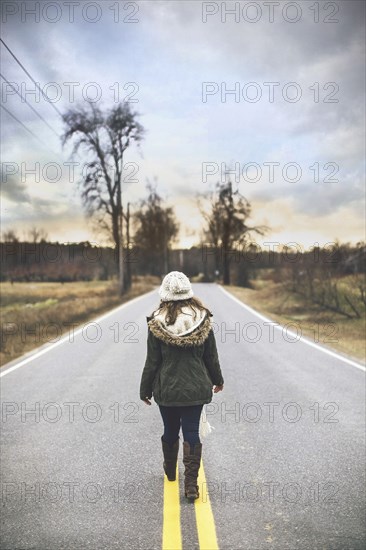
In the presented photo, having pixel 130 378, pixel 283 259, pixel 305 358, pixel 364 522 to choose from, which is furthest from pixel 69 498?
pixel 283 259

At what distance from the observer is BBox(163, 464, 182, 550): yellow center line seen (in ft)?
11.1

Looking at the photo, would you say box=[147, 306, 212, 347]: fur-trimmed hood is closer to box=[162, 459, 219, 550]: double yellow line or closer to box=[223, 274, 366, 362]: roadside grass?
box=[162, 459, 219, 550]: double yellow line

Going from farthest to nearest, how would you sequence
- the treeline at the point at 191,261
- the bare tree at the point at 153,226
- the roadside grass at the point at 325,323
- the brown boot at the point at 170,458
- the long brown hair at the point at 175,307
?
the bare tree at the point at 153,226 → the treeline at the point at 191,261 → the roadside grass at the point at 325,323 → the brown boot at the point at 170,458 → the long brown hair at the point at 175,307

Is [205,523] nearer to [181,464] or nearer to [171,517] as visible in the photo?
[171,517]

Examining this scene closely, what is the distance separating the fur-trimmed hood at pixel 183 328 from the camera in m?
4.06

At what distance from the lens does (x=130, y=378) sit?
8516mm

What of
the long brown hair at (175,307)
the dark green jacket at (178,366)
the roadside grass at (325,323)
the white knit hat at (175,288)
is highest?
the white knit hat at (175,288)

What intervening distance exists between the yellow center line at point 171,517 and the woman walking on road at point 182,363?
0.15 meters

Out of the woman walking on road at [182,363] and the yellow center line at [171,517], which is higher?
the woman walking on road at [182,363]

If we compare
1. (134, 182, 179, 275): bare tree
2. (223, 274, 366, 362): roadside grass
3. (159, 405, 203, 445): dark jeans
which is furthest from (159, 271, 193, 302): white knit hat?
(134, 182, 179, 275): bare tree

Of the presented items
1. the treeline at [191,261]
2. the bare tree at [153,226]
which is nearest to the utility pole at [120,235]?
the treeline at [191,261]

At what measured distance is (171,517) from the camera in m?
3.73

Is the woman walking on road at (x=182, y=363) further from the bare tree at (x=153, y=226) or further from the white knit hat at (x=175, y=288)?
the bare tree at (x=153, y=226)

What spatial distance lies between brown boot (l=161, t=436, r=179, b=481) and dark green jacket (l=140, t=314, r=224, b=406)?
0.46 m
